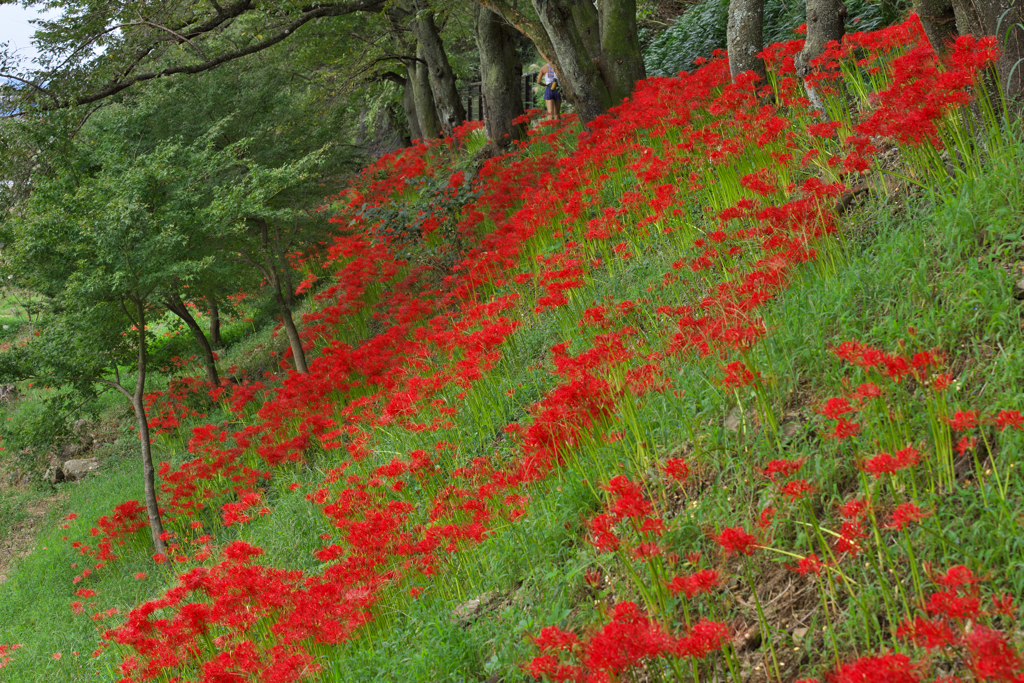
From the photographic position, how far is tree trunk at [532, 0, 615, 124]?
9938 mm

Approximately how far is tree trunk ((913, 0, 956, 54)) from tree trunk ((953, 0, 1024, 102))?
423 millimetres

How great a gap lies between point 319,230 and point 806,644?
1092 centimetres

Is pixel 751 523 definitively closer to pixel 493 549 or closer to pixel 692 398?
pixel 692 398

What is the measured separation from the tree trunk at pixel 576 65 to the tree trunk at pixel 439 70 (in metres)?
5.15

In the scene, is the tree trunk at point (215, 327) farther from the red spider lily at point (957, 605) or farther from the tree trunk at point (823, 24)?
the red spider lily at point (957, 605)

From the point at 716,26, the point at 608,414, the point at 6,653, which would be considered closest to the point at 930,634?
the point at 608,414

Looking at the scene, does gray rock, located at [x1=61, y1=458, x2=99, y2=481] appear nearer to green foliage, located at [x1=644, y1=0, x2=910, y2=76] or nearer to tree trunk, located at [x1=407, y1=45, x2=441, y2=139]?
tree trunk, located at [x1=407, y1=45, x2=441, y2=139]

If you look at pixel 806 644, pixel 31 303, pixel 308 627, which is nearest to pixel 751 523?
pixel 806 644

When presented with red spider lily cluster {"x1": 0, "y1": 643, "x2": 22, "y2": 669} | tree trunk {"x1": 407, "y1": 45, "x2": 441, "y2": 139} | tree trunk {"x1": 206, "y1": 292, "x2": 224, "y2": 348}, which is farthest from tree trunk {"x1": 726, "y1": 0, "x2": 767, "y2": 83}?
tree trunk {"x1": 206, "y1": 292, "x2": 224, "y2": 348}

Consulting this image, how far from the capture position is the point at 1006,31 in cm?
385

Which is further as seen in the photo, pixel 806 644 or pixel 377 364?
pixel 377 364

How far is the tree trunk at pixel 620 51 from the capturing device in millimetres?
10164

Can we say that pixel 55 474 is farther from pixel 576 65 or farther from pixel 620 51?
pixel 620 51

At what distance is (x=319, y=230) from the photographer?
478 inches
